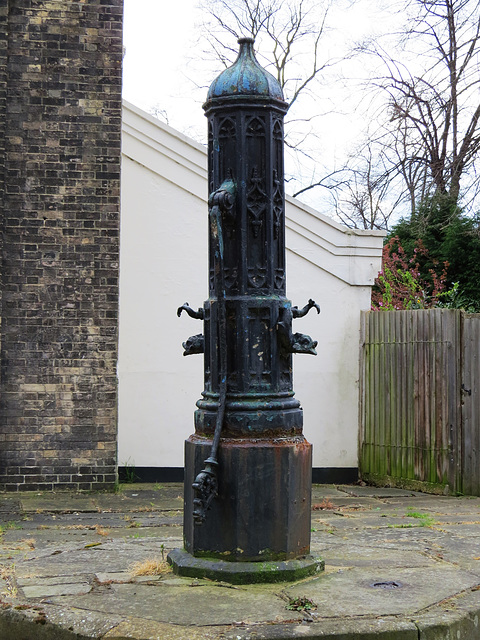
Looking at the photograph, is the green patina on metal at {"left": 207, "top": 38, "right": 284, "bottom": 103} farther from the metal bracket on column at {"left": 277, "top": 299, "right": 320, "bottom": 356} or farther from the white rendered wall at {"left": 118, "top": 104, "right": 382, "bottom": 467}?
the white rendered wall at {"left": 118, "top": 104, "right": 382, "bottom": 467}

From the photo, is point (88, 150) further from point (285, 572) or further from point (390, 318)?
point (285, 572)

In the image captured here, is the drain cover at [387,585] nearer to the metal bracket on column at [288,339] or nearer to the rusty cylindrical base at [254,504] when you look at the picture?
the rusty cylindrical base at [254,504]

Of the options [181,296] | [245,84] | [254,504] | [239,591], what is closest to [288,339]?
[254,504]

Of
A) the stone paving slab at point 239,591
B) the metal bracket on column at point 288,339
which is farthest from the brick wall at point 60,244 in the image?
the metal bracket on column at point 288,339

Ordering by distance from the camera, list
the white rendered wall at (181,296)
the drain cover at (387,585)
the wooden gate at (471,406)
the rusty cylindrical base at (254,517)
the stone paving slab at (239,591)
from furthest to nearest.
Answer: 1. the white rendered wall at (181,296)
2. the wooden gate at (471,406)
3. the rusty cylindrical base at (254,517)
4. the drain cover at (387,585)
5. the stone paving slab at (239,591)

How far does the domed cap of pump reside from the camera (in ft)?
15.3

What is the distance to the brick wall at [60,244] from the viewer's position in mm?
8656

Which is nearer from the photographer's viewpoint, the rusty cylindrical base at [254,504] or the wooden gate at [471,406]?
the rusty cylindrical base at [254,504]

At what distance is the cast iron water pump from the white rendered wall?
15.7 ft

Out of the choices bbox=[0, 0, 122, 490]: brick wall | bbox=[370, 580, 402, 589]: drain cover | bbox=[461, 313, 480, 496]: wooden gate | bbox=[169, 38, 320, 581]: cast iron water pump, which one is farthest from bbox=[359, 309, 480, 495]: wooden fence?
bbox=[370, 580, 402, 589]: drain cover

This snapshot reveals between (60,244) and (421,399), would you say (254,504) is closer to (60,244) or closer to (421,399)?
(421,399)

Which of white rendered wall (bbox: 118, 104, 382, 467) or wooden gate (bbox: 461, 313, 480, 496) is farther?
white rendered wall (bbox: 118, 104, 382, 467)

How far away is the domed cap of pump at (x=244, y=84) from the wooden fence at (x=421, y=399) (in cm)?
466

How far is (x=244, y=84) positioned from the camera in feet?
15.3
